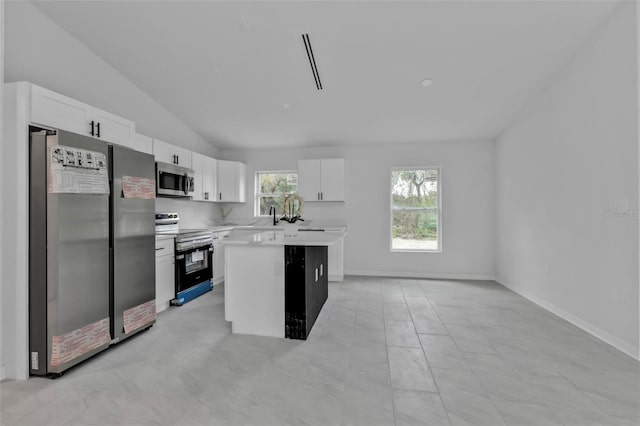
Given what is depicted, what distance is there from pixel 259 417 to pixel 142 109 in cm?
404

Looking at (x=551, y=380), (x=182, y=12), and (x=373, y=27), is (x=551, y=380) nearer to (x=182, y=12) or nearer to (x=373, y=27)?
(x=373, y=27)

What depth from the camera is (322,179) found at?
527cm

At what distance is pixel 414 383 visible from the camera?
1.95m

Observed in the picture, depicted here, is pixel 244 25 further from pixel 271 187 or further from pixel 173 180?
pixel 271 187

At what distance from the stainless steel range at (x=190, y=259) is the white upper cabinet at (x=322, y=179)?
6.26ft

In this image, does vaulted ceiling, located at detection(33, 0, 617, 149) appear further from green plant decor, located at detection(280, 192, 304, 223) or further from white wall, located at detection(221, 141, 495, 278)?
green plant decor, located at detection(280, 192, 304, 223)

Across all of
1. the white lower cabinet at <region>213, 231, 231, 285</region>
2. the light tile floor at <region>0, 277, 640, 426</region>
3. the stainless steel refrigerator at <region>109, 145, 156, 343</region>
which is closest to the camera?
the light tile floor at <region>0, 277, 640, 426</region>

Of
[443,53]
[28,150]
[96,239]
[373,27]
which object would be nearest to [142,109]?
[28,150]

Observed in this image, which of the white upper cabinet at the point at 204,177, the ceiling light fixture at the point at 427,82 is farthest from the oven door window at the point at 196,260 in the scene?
the ceiling light fixture at the point at 427,82

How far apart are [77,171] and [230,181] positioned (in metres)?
3.19

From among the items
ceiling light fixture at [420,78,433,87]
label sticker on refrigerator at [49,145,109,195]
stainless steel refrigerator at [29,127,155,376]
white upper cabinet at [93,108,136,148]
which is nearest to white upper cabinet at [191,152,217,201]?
white upper cabinet at [93,108,136,148]

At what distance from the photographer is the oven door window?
12.5 feet

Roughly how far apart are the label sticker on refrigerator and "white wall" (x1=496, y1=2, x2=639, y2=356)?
14.3 ft

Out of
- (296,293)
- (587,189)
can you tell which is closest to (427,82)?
(587,189)
